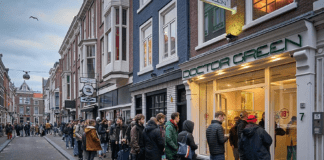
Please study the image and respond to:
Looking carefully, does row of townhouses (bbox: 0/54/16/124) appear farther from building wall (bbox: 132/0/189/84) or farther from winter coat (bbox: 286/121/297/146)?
winter coat (bbox: 286/121/297/146)

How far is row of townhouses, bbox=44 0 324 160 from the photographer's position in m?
5.84

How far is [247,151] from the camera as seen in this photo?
568 cm

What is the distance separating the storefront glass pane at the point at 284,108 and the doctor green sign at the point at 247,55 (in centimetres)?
54

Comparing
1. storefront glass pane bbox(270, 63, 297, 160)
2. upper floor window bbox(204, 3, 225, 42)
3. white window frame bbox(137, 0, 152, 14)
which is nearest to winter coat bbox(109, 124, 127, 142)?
upper floor window bbox(204, 3, 225, 42)

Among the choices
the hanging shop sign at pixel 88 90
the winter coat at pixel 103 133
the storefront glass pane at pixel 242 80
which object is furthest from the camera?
the hanging shop sign at pixel 88 90

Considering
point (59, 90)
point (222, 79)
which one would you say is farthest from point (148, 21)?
point (59, 90)

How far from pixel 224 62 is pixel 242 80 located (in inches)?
28.9

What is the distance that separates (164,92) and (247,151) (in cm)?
721

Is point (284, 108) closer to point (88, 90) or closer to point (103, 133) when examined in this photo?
point (103, 133)

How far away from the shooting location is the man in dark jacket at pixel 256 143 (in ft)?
18.0

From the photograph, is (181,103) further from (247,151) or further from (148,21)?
(247,151)

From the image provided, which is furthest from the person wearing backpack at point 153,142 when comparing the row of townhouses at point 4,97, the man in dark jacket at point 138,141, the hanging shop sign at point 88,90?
the row of townhouses at point 4,97

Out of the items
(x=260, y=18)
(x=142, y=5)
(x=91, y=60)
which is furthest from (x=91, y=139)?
(x=91, y=60)

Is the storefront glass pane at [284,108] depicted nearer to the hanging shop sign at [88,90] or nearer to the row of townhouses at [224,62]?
the row of townhouses at [224,62]
